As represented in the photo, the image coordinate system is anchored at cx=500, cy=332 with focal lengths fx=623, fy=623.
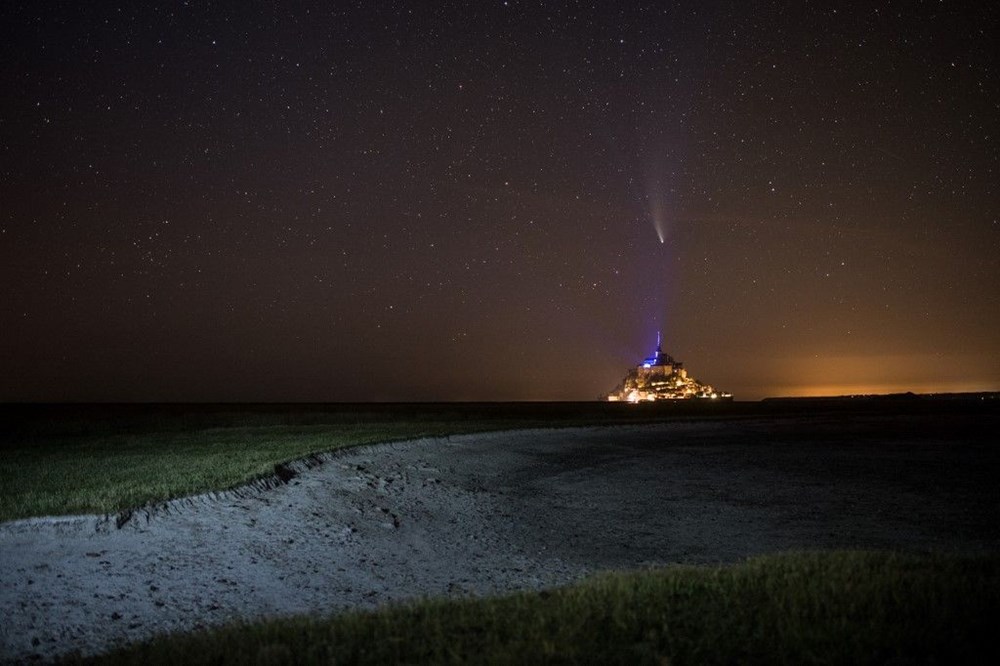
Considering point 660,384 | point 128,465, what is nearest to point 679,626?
point 128,465

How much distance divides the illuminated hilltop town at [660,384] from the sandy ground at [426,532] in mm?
145596

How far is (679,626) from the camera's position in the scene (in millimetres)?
5547

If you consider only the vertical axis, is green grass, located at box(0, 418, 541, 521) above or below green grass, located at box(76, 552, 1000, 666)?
below

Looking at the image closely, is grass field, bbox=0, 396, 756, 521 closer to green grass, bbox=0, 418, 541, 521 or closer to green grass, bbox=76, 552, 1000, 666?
green grass, bbox=0, 418, 541, 521

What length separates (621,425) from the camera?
139 feet

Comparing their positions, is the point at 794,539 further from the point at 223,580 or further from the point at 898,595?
the point at 223,580

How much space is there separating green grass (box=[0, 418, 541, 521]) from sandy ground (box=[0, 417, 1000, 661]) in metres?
0.90

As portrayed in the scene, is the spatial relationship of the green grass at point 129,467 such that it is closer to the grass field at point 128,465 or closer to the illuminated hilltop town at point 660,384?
the grass field at point 128,465

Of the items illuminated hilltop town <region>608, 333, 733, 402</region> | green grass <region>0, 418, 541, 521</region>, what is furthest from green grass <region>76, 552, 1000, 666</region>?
illuminated hilltop town <region>608, 333, 733, 402</region>

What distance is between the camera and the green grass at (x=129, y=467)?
1277 centimetres

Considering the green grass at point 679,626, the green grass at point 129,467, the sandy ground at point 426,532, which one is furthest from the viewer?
the green grass at point 129,467

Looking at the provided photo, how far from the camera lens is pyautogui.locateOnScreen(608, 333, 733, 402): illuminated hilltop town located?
549ft

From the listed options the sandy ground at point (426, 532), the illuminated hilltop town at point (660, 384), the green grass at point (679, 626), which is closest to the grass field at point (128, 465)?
the sandy ground at point (426, 532)

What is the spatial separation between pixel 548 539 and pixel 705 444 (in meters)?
20.0
